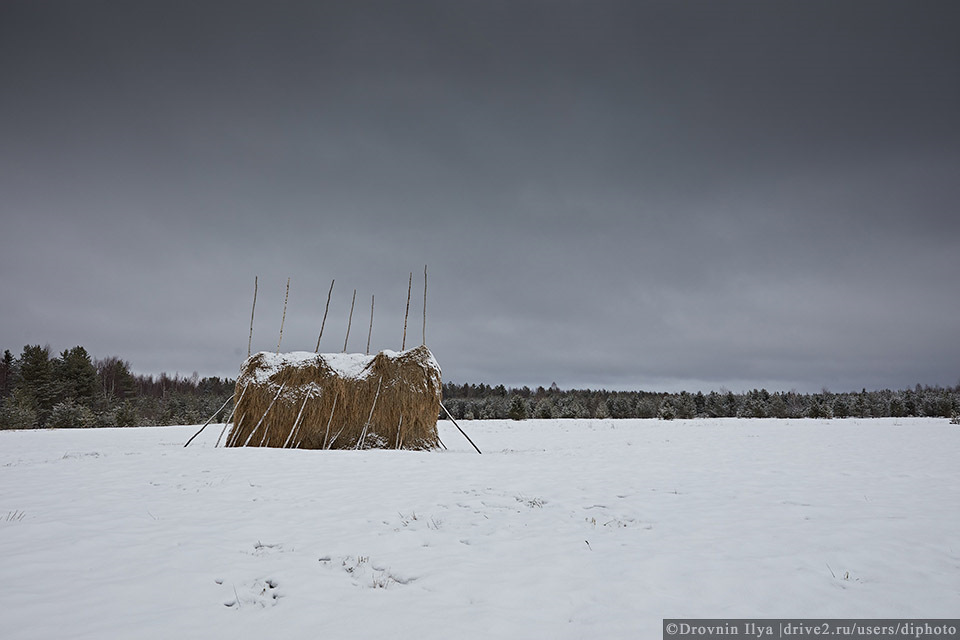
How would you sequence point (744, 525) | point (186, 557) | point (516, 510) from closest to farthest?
1. point (186, 557)
2. point (744, 525)
3. point (516, 510)

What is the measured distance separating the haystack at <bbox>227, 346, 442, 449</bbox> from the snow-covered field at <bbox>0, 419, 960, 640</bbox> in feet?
19.0

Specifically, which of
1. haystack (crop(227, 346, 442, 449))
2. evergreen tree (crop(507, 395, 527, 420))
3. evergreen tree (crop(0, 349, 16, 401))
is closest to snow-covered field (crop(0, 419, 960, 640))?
haystack (crop(227, 346, 442, 449))

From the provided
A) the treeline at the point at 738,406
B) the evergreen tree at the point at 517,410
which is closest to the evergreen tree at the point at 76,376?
the treeline at the point at 738,406

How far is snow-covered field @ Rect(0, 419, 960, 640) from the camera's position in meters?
3.68

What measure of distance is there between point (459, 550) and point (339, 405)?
11.6 m

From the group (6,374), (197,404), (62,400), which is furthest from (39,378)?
(6,374)

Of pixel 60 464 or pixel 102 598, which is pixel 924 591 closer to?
pixel 102 598

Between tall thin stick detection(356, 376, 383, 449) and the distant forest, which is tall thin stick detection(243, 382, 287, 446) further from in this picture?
the distant forest

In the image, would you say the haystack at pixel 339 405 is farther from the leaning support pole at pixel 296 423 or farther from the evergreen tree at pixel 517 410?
the evergreen tree at pixel 517 410

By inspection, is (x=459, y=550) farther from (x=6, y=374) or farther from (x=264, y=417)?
(x=6, y=374)

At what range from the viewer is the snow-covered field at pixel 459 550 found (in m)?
3.68

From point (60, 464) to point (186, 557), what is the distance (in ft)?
28.4

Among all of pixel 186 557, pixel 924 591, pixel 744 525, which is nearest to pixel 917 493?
pixel 744 525

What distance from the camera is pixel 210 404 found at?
167ft
